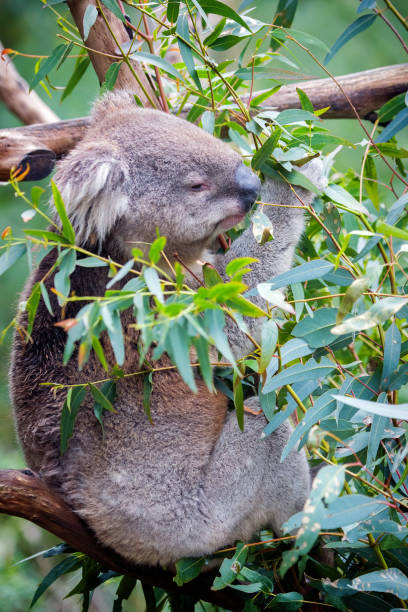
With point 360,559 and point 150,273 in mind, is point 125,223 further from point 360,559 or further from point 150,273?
point 360,559

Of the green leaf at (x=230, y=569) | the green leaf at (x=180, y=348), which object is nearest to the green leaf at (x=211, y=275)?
the green leaf at (x=180, y=348)

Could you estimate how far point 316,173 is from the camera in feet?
5.86

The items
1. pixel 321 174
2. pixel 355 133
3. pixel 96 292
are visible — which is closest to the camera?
pixel 321 174

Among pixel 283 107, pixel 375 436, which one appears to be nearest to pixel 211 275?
pixel 375 436

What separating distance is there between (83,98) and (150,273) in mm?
5111

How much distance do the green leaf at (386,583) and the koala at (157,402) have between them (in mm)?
564

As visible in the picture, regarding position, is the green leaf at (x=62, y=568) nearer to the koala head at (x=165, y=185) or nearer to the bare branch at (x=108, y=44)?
the koala head at (x=165, y=185)

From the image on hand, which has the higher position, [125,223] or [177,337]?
[177,337]

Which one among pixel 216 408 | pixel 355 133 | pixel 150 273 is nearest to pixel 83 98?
pixel 355 133

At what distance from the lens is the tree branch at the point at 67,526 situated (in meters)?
1.48

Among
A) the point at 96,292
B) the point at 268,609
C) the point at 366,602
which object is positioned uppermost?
the point at 96,292

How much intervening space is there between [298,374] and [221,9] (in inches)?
41.5

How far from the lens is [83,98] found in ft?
18.7

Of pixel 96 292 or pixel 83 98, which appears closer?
pixel 96 292
